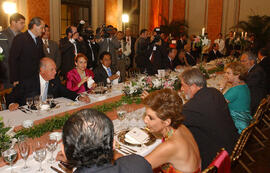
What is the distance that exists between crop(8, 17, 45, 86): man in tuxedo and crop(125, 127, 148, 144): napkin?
2693mm

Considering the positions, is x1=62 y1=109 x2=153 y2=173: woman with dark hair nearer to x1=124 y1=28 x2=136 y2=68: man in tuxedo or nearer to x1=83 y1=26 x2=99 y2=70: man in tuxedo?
x1=83 y1=26 x2=99 y2=70: man in tuxedo

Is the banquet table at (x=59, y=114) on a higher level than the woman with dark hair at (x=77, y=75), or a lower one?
lower

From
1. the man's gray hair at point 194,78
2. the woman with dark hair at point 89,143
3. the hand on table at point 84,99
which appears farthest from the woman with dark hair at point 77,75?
the woman with dark hair at point 89,143

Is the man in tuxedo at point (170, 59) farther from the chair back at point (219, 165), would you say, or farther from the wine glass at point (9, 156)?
the wine glass at point (9, 156)

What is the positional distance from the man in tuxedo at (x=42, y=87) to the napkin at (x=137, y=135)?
1.12 m

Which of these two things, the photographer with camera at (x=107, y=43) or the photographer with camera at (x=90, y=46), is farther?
the photographer with camera at (x=107, y=43)

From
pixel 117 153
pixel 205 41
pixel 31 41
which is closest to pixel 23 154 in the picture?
pixel 117 153

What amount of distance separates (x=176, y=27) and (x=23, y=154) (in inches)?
474

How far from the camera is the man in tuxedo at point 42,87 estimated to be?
327 centimetres

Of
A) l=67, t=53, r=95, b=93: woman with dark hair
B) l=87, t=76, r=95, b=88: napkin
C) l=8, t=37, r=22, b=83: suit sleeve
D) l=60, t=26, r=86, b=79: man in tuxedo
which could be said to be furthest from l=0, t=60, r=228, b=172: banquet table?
l=60, t=26, r=86, b=79: man in tuxedo

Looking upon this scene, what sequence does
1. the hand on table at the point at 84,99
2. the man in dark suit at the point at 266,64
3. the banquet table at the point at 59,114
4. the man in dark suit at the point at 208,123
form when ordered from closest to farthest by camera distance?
the banquet table at the point at 59,114
the man in dark suit at the point at 208,123
the hand on table at the point at 84,99
the man in dark suit at the point at 266,64

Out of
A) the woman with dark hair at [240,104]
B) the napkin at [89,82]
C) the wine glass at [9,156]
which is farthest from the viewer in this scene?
the napkin at [89,82]

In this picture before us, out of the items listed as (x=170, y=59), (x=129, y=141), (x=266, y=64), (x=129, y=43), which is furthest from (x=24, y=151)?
(x=129, y=43)

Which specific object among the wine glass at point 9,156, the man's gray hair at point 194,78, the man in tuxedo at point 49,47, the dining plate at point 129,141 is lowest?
the dining plate at point 129,141
